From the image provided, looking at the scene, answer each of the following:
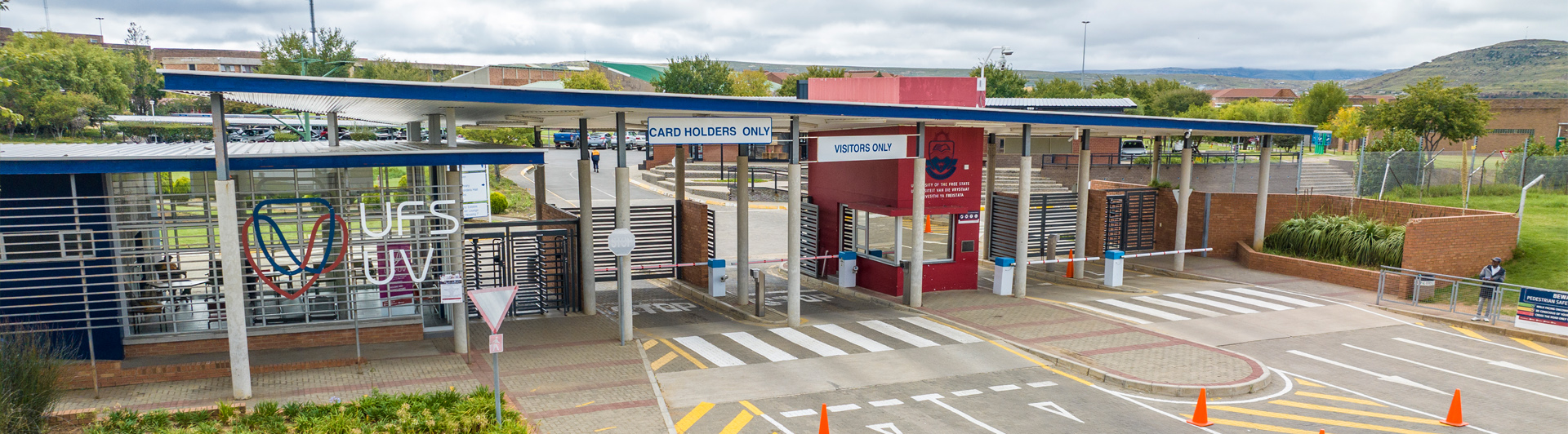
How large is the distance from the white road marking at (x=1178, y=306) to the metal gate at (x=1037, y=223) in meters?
3.31

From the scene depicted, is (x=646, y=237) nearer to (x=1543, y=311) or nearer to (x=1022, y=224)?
(x=1022, y=224)

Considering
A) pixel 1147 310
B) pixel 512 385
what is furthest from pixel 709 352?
pixel 1147 310

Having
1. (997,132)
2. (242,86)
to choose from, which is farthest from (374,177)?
(997,132)

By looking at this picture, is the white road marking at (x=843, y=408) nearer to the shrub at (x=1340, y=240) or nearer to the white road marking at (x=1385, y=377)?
the white road marking at (x=1385, y=377)

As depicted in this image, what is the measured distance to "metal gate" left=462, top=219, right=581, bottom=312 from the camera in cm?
1609

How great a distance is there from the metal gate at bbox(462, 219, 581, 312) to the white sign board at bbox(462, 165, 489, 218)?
3532 mm

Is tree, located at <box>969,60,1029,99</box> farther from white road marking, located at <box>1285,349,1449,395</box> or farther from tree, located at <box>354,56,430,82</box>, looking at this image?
white road marking, located at <box>1285,349,1449,395</box>

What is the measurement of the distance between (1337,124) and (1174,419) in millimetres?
62628

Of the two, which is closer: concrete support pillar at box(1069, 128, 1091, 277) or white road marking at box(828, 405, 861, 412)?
white road marking at box(828, 405, 861, 412)

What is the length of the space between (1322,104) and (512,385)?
2864 inches

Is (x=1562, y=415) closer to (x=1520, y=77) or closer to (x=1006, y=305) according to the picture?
(x=1006, y=305)

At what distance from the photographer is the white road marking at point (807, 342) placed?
1359 centimetres

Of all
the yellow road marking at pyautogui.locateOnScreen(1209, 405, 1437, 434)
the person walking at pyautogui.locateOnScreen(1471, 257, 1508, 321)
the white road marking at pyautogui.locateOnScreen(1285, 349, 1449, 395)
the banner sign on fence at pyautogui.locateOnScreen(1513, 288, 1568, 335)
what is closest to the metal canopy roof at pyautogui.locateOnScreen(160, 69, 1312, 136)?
the person walking at pyautogui.locateOnScreen(1471, 257, 1508, 321)

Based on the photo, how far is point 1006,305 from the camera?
1730 cm
